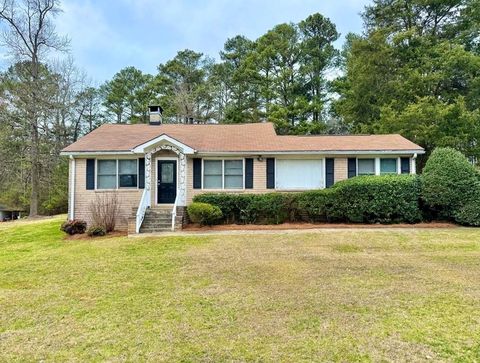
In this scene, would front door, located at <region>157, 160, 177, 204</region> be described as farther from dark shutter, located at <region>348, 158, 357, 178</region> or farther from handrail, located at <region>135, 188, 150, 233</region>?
dark shutter, located at <region>348, 158, 357, 178</region>

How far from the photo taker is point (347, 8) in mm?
27953

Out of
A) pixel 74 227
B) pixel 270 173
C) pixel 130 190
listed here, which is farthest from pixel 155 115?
pixel 74 227

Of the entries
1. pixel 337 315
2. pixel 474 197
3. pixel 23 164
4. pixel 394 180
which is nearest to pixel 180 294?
pixel 337 315

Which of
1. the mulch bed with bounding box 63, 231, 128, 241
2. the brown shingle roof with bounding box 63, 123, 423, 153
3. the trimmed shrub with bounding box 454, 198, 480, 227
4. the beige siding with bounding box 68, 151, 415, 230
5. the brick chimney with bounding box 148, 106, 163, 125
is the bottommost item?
the mulch bed with bounding box 63, 231, 128, 241

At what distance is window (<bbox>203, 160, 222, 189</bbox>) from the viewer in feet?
48.0

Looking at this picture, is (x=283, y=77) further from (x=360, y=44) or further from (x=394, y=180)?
(x=394, y=180)

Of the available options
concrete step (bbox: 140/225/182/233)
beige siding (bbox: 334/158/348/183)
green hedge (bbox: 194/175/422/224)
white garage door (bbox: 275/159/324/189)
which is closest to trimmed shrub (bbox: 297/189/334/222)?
green hedge (bbox: 194/175/422/224)

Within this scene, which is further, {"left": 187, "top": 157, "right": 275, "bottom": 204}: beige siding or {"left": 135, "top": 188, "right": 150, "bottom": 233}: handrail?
{"left": 187, "top": 157, "right": 275, "bottom": 204}: beige siding

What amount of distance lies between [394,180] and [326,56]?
72.6 feet

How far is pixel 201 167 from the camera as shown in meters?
14.6

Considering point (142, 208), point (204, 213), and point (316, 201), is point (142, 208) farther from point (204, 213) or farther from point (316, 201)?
point (316, 201)

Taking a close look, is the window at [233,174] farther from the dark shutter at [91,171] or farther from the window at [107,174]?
the dark shutter at [91,171]

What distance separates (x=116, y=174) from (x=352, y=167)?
33.8ft

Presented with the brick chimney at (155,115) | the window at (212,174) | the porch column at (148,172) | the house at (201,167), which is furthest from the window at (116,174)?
the brick chimney at (155,115)
